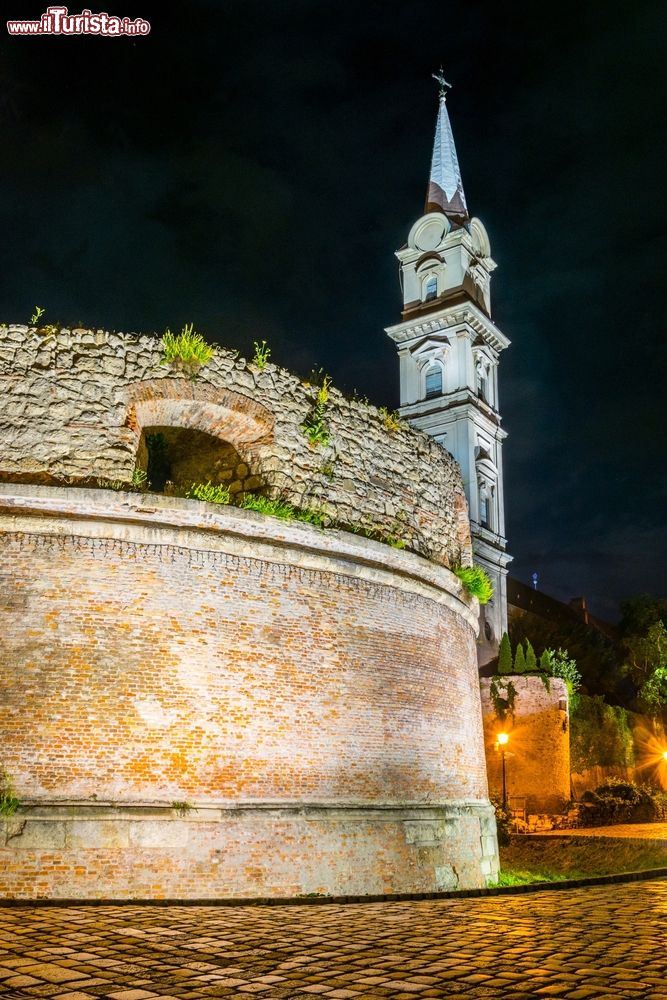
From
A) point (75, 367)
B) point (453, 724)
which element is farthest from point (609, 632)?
point (75, 367)

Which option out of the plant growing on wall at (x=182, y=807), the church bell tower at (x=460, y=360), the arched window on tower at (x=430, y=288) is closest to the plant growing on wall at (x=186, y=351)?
the plant growing on wall at (x=182, y=807)

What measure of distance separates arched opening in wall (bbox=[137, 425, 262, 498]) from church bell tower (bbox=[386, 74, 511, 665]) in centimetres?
3554

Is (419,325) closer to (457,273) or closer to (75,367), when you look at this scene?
(457,273)

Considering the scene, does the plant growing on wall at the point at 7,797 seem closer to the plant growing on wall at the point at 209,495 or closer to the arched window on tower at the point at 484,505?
Result: the plant growing on wall at the point at 209,495

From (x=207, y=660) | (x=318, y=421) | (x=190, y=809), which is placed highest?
(x=318, y=421)

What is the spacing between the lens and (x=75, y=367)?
10.5 m

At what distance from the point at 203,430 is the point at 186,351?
4.18ft

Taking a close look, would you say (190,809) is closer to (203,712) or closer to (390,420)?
(203,712)

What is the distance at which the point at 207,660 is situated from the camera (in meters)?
9.95

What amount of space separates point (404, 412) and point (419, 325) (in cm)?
583

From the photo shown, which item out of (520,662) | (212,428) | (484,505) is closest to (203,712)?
(212,428)

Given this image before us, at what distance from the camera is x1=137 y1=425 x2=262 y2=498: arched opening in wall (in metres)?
11.7

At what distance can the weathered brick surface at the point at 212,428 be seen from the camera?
10.2m

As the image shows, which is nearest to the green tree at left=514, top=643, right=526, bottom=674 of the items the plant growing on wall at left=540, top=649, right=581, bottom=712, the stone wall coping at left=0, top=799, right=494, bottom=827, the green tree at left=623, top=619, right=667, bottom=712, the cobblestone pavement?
the plant growing on wall at left=540, top=649, right=581, bottom=712
